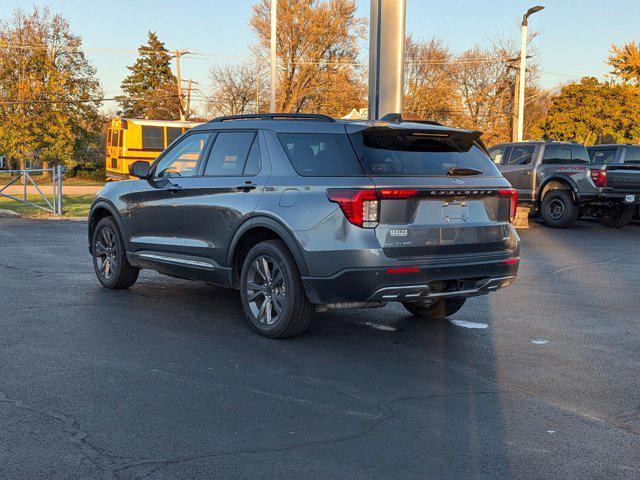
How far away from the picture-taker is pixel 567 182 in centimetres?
1825

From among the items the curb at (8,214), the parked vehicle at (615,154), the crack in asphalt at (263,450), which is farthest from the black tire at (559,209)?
the crack in asphalt at (263,450)

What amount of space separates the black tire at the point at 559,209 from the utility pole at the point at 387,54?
21.3 ft

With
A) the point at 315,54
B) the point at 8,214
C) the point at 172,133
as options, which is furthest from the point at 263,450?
the point at 315,54

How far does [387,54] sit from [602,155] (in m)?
8.79

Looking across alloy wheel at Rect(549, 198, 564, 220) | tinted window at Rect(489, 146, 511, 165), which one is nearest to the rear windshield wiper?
alloy wheel at Rect(549, 198, 564, 220)

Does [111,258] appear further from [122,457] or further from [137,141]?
[137,141]

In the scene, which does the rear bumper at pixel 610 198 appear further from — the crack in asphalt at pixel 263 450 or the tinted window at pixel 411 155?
the crack in asphalt at pixel 263 450

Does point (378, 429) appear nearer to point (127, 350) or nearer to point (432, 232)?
point (432, 232)

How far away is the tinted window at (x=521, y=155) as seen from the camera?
19109 mm

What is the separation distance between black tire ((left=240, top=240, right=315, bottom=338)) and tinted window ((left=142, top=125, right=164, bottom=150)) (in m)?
29.1

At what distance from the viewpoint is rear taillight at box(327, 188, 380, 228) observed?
572 cm

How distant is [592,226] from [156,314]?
14415 mm

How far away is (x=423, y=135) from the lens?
629 cm

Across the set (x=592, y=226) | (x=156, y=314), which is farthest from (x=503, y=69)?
(x=156, y=314)
